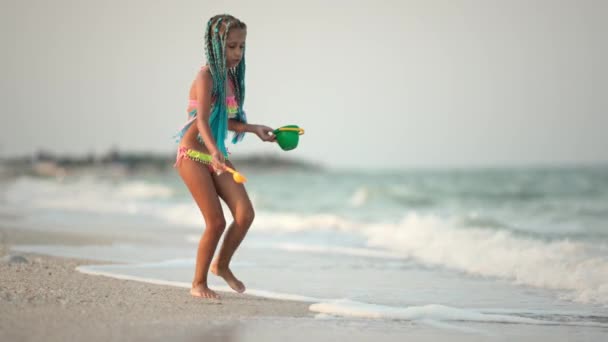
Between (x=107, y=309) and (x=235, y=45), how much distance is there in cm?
199

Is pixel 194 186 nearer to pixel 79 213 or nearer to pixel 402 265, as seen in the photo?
pixel 402 265

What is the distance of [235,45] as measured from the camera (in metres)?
5.14

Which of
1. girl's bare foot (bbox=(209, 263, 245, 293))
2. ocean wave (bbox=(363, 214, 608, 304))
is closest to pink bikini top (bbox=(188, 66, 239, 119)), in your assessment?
girl's bare foot (bbox=(209, 263, 245, 293))

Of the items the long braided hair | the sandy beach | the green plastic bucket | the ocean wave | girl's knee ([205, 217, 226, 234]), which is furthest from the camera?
the ocean wave

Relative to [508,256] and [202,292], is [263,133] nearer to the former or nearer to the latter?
[202,292]

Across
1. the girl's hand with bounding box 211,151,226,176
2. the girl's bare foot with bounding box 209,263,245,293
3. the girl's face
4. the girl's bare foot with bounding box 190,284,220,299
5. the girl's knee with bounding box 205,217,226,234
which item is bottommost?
the girl's bare foot with bounding box 190,284,220,299

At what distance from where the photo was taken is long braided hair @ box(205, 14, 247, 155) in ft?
16.7

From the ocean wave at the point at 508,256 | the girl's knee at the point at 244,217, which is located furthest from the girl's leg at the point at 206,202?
the ocean wave at the point at 508,256

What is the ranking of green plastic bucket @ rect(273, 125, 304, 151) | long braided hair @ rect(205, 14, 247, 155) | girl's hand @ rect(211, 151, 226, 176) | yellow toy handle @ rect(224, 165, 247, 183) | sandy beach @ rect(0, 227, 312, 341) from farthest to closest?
green plastic bucket @ rect(273, 125, 304, 151), long braided hair @ rect(205, 14, 247, 155), girl's hand @ rect(211, 151, 226, 176), yellow toy handle @ rect(224, 165, 247, 183), sandy beach @ rect(0, 227, 312, 341)

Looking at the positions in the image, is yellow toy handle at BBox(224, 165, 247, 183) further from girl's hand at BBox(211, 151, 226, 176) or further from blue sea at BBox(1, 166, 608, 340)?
blue sea at BBox(1, 166, 608, 340)

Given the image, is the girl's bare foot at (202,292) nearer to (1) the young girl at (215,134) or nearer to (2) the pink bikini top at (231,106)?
(1) the young girl at (215,134)

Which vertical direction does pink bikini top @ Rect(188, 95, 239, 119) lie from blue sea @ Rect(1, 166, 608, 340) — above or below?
above

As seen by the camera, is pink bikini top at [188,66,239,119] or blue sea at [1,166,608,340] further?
pink bikini top at [188,66,239,119]

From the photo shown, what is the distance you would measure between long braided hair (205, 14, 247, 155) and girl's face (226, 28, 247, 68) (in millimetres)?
28
